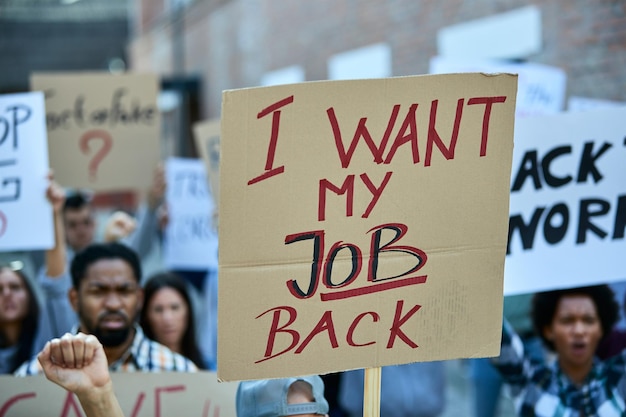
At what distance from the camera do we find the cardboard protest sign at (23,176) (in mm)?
3520

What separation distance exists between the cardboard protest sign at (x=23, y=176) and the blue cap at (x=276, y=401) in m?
1.46

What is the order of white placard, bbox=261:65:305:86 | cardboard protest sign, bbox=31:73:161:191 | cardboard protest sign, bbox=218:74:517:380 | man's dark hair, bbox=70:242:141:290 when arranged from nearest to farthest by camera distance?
1. cardboard protest sign, bbox=218:74:517:380
2. man's dark hair, bbox=70:242:141:290
3. cardboard protest sign, bbox=31:73:161:191
4. white placard, bbox=261:65:305:86

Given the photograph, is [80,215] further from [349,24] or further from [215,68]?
[215,68]

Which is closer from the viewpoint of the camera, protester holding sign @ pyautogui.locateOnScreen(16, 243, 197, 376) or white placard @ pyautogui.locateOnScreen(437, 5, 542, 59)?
protester holding sign @ pyautogui.locateOnScreen(16, 243, 197, 376)

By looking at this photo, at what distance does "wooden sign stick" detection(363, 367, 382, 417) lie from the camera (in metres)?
2.24

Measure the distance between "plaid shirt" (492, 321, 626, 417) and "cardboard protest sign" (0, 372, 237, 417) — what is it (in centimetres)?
97

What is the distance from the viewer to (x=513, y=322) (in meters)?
4.27

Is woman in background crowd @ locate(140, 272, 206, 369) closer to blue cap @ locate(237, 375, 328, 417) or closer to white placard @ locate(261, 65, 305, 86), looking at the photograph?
blue cap @ locate(237, 375, 328, 417)

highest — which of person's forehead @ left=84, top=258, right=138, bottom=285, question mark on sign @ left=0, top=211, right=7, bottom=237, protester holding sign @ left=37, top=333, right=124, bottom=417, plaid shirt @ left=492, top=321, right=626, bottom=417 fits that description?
question mark on sign @ left=0, top=211, right=7, bottom=237

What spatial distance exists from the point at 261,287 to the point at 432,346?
46cm

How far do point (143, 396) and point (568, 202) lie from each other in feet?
4.83

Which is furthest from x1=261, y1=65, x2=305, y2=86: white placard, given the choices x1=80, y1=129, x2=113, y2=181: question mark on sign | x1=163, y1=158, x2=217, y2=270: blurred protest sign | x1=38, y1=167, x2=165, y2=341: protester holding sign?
x1=80, y1=129, x2=113, y2=181: question mark on sign

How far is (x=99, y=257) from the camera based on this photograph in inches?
138

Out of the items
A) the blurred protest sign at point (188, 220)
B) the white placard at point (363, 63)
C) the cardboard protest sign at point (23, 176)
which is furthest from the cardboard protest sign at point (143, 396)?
the white placard at point (363, 63)
